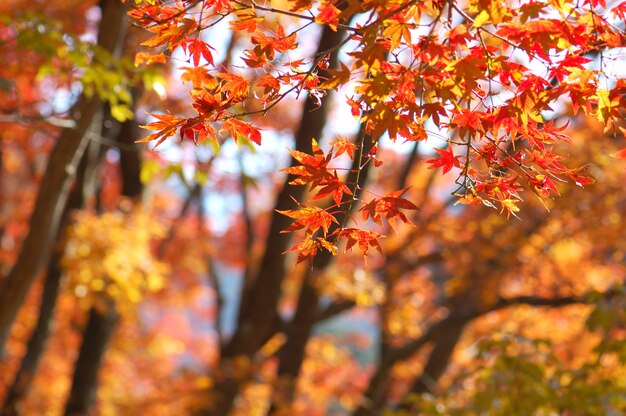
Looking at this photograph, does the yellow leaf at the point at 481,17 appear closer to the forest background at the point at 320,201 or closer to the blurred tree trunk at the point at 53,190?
the forest background at the point at 320,201

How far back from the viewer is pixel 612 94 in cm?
180

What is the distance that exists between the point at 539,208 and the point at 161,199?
885 centimetres

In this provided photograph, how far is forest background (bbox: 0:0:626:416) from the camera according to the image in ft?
5.77

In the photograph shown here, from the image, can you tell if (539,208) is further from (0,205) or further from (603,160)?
(0,205)

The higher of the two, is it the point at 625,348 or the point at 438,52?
the point at 438,52

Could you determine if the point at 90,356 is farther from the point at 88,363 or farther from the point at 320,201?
the point at 320,201

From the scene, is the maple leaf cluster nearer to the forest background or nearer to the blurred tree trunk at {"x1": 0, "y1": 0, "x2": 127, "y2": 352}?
the forest background

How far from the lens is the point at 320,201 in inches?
361

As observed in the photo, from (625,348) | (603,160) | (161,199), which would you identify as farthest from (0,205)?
(625,348)

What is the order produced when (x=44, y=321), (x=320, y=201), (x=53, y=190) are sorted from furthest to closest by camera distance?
(x=320, y=201) → (x=44, y=321) → (x=53, y=190)

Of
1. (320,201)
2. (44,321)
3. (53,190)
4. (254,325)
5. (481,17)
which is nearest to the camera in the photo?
(481,17)

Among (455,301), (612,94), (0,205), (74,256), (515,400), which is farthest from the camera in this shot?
(0,205)

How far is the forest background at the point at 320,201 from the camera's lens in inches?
69.3

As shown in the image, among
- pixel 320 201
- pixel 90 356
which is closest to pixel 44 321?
pixel 90 356
